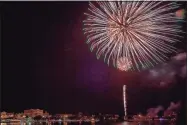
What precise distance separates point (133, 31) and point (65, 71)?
2.60 feet

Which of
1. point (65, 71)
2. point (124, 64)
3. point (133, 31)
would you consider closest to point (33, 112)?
point (65, 71)

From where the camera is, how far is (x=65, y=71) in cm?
387

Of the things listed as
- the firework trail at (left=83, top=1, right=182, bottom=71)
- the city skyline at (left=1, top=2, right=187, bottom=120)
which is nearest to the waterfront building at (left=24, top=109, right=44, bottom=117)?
the city skyline at (left=1, top=2, right=187, bottom=120)

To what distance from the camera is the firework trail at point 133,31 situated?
12.4ft

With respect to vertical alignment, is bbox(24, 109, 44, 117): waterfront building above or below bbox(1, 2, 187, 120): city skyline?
below

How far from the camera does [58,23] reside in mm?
3850

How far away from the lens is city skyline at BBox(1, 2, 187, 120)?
3811mm

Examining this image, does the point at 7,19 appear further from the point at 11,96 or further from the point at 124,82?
the point at 124,82

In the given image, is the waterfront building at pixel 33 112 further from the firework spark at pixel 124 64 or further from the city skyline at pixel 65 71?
the firework spark at pixel 124 64

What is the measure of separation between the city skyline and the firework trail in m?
0.09

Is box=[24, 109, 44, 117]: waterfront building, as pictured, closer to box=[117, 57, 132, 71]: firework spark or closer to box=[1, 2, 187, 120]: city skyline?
box=[1, 2, 187, 120]: city skyline

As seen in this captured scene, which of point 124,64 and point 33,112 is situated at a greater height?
point 124,64

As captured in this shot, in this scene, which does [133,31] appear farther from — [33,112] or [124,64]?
[33,112]

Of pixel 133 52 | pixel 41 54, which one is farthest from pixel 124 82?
pixel 41 54
